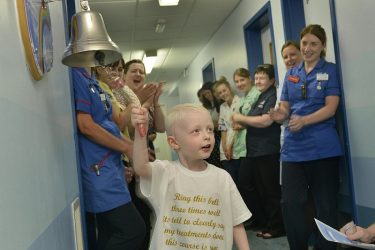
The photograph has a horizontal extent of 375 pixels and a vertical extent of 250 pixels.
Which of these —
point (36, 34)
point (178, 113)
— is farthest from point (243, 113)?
point (36, 34)

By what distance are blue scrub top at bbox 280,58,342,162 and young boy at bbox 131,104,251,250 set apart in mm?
1183

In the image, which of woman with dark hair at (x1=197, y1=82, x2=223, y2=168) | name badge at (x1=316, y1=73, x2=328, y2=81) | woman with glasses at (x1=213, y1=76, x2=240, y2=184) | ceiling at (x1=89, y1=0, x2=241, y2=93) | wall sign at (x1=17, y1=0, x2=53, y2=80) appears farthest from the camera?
ceiling at (x1=89, y1=0, x2=241, y2=93)

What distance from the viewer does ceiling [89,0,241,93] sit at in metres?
4.69

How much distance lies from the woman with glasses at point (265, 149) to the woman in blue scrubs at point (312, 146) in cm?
67

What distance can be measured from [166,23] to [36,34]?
14.6ft

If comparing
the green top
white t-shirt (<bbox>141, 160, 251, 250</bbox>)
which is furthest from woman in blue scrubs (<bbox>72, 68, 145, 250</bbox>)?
the green top

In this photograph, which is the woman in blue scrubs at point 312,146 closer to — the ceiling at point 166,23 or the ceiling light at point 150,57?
the ceiling at point 166,23

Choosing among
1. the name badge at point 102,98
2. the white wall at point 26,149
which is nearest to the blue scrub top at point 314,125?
the name badge at point 102,98

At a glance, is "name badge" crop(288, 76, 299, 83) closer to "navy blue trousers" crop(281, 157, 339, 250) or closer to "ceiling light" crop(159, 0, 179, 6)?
"navy blue trousers" crop(281, 157, 339, 250)

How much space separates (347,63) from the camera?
98.7 inches

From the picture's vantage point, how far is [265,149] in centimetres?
336

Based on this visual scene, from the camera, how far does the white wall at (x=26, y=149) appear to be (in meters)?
0.85

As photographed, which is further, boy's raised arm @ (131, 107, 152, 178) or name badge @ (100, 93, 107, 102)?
name badge @ (100, 93, 107, 102)

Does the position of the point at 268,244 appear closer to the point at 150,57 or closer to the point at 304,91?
the point at 304,91
